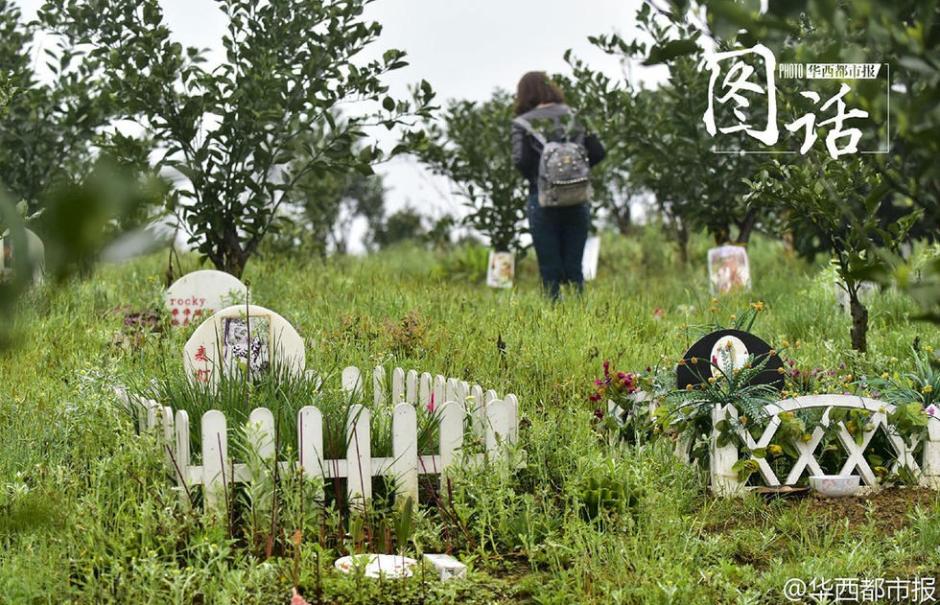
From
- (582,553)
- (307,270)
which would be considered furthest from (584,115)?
(582,553)

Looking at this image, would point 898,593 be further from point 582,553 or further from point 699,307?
point 699,307

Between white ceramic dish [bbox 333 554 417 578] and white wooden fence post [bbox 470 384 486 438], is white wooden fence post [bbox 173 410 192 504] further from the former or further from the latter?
white wooden fence post [bbox 470 384 486 438]

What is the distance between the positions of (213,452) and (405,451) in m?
0.74

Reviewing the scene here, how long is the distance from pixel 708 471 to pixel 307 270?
556 cm

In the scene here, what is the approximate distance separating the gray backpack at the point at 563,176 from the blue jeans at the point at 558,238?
183 mm

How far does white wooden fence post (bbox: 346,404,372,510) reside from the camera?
4.34m

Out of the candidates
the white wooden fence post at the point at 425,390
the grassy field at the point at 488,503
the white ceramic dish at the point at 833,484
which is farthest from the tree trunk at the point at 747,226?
the white wooden fence post at the point at 425,390

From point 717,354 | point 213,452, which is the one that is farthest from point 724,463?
point 213,452

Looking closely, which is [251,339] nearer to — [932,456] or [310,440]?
[310,440]

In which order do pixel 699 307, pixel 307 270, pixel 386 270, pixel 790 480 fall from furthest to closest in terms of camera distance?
pixel 386 270
pixel 307 270
pixel 699 307
pixel 790 480

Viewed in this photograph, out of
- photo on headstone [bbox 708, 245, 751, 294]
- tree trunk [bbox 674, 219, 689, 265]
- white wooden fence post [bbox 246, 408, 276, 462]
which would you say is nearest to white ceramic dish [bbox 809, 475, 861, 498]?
white wooden fence post [bbox 246, 408, 276, 462]

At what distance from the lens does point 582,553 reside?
4082mm

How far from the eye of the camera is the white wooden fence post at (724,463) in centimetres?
490

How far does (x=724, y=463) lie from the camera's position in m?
4.92
